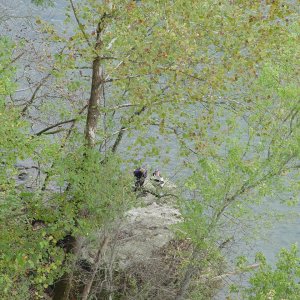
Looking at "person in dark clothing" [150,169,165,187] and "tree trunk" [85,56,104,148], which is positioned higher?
"person in dark clothing" [150,169,165,187]

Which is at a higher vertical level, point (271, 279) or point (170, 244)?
point (170, 244)

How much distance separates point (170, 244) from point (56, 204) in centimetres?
729

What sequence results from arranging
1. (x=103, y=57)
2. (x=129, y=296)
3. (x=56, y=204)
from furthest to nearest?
1. (x=129, y=296)
2. (x=56, y=204)
3. (x=103, y=57)

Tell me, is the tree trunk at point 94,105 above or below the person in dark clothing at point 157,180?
below

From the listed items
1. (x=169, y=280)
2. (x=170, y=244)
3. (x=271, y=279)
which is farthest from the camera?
(x=170, y=244)

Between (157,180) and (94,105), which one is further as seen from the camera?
(157,180)

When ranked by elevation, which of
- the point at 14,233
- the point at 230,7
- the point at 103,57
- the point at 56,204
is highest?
the point at 230,7

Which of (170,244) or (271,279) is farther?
(170,244)

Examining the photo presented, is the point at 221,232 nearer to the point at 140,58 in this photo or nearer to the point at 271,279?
the point at 271,279

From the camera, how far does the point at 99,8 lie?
1448 centimetres

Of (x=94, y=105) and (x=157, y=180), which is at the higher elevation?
(x=157, y=180)

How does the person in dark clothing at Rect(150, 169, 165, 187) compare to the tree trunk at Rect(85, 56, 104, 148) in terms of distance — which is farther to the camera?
the person in dark clothing at Rect(150, 169, 165, 187)

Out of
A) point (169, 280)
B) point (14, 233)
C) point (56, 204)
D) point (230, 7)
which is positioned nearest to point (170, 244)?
point (169, 280)

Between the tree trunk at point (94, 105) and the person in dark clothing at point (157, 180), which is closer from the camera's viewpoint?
the tree trunk at point (94, 105)
